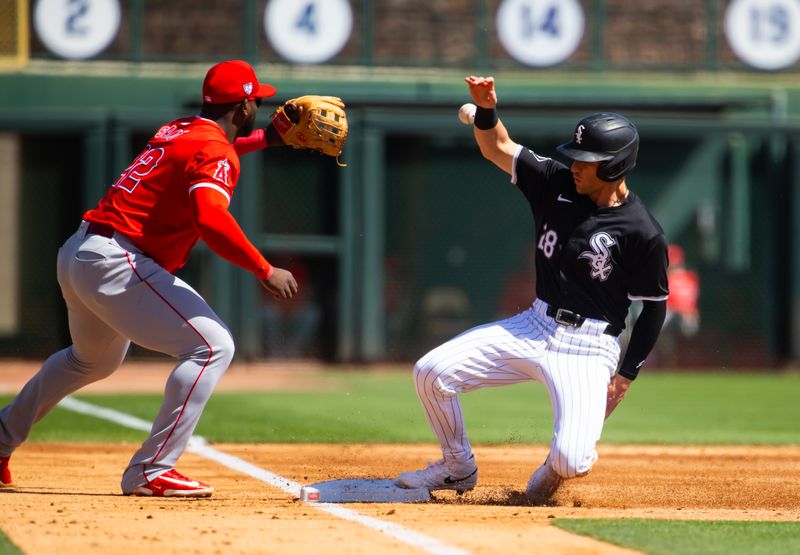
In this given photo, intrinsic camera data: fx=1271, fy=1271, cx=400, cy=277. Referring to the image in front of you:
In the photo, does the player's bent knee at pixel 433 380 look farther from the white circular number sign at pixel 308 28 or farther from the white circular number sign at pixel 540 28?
the white circular number sign at pixel 540 28

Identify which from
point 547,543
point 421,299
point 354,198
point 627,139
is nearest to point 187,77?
point 354,198

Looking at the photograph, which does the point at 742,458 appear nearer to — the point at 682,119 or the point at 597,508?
the point at 597,508

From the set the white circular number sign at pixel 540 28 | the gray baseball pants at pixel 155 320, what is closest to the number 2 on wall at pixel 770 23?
the white circular number sign at pixel 540 28

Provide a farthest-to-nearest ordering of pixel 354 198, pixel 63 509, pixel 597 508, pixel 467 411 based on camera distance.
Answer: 1. pixel 354 198
2. pixel 467 411
3. pixel 597 508
4. pixel 63 509

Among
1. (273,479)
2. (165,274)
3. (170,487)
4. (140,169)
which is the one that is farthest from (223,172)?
(273,479)

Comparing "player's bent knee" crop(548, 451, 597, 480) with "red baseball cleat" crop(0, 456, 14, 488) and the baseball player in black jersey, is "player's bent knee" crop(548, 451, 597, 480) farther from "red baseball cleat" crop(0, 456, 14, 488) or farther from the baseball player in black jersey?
"red baseball cleat" crop(0, 456, 14, 488)

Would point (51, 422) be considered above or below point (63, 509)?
below

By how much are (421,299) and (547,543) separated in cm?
1059

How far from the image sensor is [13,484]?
5.52 m

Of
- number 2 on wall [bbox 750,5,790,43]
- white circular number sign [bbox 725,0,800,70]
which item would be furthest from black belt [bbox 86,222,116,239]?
number 2 on wall [bbox 750,5,790,43]

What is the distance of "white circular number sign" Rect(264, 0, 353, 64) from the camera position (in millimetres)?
15180

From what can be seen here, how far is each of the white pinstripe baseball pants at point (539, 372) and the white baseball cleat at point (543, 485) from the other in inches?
5.1

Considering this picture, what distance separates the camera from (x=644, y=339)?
5.16 m

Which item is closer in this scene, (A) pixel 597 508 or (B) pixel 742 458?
(A) pixel 597 508
